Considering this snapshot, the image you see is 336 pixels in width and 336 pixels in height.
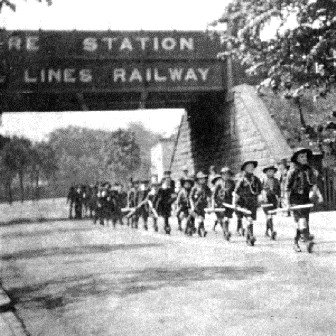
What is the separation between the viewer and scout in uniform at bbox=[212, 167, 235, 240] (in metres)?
13.9

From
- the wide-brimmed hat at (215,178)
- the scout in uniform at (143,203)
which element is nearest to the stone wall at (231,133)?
the scout in uniform at (143,203)

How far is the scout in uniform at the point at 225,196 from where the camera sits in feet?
45.4

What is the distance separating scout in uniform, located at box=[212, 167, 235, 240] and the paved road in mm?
927

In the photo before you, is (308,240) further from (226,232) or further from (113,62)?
(113,62)

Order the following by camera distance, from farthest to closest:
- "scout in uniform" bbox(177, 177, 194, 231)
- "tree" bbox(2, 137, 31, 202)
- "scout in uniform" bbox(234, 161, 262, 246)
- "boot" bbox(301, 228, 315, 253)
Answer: "tree" bbox(2, 137, 31, 202) < "scout in uniform" bbox(177, 177, 194, 231) < "scout in uniform" bbox(234, 161, 262, 246) < "boot" bbox(301, 228, 315, 253)

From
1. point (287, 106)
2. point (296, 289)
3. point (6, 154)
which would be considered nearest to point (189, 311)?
point (296, 289)

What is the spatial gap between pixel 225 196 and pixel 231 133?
38.8ft

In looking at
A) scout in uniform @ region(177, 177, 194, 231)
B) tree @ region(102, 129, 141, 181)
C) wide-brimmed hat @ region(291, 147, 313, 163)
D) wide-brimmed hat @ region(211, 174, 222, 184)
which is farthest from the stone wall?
tree @ region(102, 129, 141, 181)

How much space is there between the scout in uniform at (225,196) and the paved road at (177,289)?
93cm

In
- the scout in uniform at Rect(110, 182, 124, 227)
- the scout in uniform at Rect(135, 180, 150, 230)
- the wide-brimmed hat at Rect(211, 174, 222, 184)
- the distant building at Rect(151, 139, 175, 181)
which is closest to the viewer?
the wide-brimmed hat at Rect(211, 174, 222, 184)

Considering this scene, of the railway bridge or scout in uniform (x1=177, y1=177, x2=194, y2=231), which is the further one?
the railway bridge

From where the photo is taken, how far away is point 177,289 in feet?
24.1

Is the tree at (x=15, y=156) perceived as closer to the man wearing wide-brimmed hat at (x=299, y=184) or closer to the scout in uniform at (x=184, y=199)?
the scout in uniform at (x=184, y=199)

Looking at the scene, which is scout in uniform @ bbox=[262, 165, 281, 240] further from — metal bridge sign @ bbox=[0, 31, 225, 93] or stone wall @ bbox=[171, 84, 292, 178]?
metal bridge sign @ bbox=[0, 31, 225, 93]
